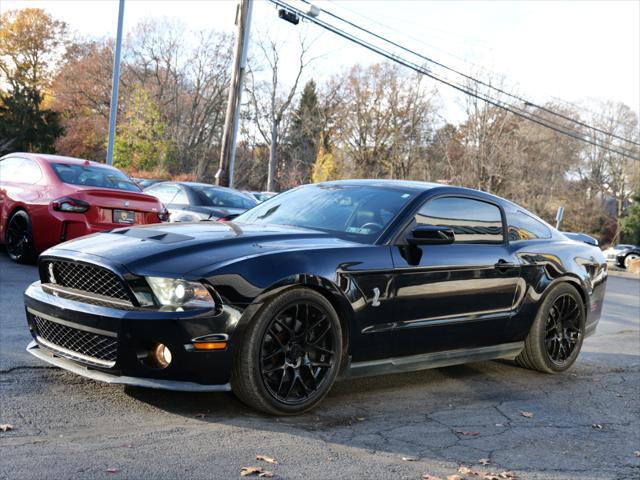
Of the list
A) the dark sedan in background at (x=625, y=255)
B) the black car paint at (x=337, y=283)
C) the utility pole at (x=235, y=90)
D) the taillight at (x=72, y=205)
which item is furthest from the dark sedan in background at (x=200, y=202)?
the dark sedan in background at (x=625, y=255)

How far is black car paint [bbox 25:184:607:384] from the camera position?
392 cm

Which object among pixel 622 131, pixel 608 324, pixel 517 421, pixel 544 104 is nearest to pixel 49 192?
pixel 517 421

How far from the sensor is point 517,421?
15.5 ft

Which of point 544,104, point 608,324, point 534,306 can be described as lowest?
point 608,324

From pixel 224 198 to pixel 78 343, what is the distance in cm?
879

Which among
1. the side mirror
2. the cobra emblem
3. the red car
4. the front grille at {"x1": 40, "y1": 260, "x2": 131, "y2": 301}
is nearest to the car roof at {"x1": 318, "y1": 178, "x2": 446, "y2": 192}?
the side mirror

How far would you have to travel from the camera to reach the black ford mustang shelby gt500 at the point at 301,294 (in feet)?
12.9

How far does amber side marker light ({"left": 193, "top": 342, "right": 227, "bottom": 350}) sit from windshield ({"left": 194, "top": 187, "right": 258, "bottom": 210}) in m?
8.53

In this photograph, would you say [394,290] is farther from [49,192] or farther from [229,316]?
[49,192]

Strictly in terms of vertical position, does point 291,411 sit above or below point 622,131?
below

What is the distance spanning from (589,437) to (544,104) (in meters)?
45.9

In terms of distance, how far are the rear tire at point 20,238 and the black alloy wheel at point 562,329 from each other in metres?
6.59

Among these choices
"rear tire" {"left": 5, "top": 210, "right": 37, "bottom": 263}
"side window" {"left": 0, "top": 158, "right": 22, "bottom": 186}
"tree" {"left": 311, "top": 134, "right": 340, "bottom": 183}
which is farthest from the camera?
"tree" {"left": 311, "top": 134, "right": 340, "bottom": 183}

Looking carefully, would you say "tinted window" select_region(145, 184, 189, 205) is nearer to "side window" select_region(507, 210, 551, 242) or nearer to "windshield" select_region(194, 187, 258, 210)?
"windshield" select_region(194, 187, 258, 210)
